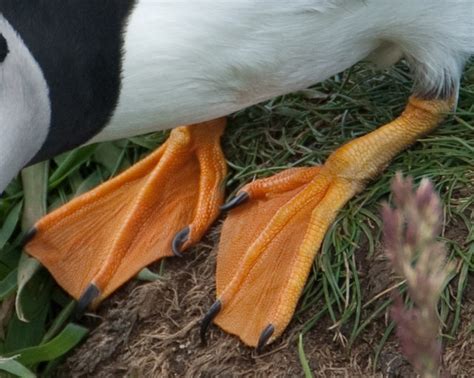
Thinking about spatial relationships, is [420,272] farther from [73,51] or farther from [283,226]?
[283,226]

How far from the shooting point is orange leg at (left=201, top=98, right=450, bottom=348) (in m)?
2.09

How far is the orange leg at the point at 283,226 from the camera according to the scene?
209 centimetres

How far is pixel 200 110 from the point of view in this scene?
1.97m

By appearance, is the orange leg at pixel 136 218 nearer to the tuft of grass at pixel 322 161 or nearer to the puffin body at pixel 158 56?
the tuft of grass at pixel 322 161

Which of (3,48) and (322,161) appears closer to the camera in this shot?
(3,48)

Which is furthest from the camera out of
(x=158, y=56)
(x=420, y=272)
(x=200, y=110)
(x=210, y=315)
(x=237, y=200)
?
(x=237, y=200)

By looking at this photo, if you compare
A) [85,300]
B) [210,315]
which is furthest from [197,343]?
[85,300]

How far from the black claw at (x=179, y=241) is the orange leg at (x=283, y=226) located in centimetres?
10

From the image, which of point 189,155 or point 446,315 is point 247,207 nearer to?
point 189,155

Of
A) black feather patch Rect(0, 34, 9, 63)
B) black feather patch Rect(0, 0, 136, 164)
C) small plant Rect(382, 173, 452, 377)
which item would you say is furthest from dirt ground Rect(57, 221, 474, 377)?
small plant Rect(382, 173, 452, 377)

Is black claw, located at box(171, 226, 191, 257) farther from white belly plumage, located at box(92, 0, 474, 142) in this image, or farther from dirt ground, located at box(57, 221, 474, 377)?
white belly plumage, located at box(92, 0, 474, 142)

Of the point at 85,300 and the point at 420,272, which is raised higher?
the point at 420,272

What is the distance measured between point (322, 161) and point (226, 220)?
0.95ft

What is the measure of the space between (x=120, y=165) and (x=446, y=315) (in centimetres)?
110
